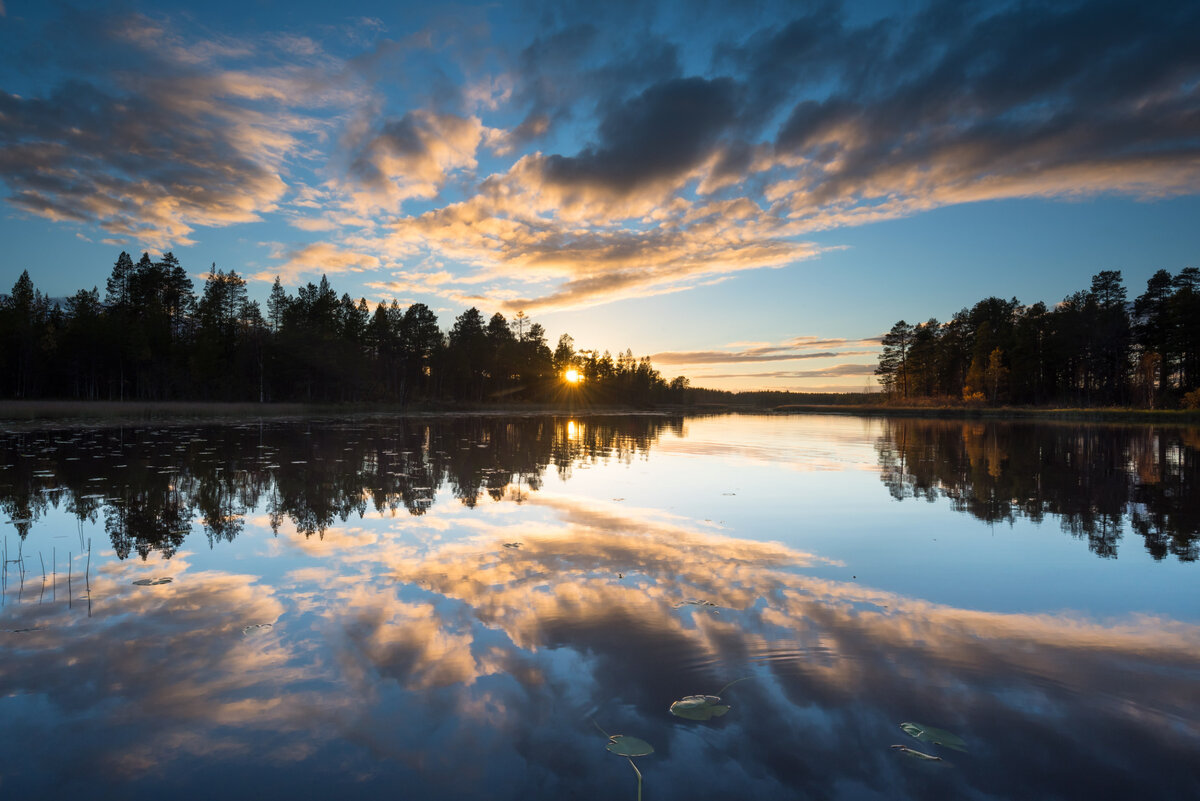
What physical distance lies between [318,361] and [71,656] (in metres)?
69.0

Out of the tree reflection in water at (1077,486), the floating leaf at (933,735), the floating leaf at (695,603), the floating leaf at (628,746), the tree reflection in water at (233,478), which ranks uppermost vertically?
the tree reflection in water at (233,478)

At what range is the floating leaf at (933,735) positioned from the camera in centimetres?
340

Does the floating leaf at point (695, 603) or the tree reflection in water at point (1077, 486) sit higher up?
the floating leaf at point (695, 603)

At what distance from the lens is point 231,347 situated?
70250 millimetres

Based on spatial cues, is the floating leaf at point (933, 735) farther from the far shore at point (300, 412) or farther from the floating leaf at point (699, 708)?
the far shore at point (300, 412)

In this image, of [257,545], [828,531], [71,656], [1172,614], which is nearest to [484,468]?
[257,545]

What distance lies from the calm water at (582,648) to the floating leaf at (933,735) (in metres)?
0.09

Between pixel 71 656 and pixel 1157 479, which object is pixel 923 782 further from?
pixel 1157 479

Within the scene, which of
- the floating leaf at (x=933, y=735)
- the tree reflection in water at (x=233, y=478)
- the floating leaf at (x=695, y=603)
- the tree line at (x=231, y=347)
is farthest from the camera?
the tree line at (x=231, y=347)

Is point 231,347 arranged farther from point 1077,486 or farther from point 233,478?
point 1077,486

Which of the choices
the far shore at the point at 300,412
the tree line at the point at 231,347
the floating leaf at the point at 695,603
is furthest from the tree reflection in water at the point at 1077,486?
the tree line at the point at 231,347

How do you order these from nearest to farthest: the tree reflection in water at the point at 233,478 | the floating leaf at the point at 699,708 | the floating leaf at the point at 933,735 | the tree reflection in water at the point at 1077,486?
the floating leaf at the point at 933,735, the floating leaf at the point at 699,708, the tree reflection in water at the point at 233,478, the tree reflection in water at the point at 1077,486

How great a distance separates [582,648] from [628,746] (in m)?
1.43

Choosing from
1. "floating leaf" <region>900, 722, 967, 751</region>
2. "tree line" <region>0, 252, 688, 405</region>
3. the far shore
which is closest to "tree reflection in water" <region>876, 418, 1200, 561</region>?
"floating leaf" <region>900, 722, 967, 751</region>
